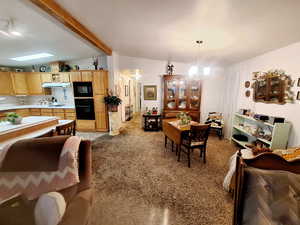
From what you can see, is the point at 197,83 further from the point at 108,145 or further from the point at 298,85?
the point at 108,145

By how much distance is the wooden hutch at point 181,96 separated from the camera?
4.30m

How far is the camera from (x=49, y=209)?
3.01 ft

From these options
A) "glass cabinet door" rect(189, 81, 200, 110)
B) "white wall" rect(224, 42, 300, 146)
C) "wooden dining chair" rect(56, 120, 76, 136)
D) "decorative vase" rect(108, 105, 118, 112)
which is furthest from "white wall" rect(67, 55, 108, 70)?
"white wall" rect(224, 42, 300, 146)

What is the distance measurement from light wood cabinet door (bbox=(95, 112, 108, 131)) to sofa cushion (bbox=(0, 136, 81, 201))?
336 centimetres

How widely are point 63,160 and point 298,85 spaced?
3.47 m

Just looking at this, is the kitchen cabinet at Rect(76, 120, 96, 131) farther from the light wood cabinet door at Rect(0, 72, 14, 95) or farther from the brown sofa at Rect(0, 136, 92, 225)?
the brown sofa at Rect(0, 136, 92, 225)

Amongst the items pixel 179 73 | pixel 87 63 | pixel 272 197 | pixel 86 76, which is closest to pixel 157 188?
pixel 272 197

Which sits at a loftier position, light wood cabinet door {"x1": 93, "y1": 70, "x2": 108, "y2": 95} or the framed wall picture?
light wood cabinet door {"x1": 93, "y1": 70, "x2": 108, "y2": 95}

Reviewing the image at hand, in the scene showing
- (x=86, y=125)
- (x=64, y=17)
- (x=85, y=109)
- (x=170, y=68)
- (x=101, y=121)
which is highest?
(x=64, y=17)

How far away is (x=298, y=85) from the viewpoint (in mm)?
2111

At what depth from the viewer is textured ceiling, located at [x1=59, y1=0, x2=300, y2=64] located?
147cm

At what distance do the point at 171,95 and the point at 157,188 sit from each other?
315cm

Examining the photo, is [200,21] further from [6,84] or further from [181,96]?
[6,84]

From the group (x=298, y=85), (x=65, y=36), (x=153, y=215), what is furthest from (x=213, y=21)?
(x=65, y=36)
